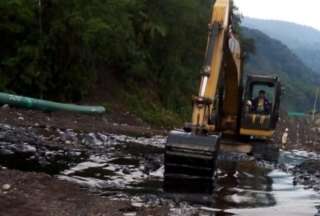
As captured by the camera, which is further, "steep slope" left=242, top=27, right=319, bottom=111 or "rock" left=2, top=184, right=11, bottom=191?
"steep slope" left=242, top=27, right=319, bottom=111

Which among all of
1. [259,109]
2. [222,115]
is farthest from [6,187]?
[259,109]

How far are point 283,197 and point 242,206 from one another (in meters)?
1.90

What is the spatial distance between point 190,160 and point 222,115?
734 centimetres

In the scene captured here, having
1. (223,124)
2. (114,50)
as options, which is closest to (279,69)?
(114,50)

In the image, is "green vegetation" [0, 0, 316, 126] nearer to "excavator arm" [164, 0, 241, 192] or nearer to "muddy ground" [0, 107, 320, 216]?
"muddy ground" [0, 107, 320, 216]

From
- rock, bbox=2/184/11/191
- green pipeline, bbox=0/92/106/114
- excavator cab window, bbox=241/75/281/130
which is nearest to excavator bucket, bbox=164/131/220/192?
rock, bbox=2/184/11/191

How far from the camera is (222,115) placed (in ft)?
60.1

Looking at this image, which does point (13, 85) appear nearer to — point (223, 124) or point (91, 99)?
point (91, 99)

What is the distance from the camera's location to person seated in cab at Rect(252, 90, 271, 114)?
17.8m

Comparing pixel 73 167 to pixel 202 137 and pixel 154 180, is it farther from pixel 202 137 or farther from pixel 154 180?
pixel 202 137

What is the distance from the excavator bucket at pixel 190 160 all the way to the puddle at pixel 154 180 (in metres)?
0.31

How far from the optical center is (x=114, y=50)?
3027 centimetres

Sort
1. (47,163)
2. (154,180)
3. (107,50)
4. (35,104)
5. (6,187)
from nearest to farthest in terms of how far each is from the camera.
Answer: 1. (6,187)
2. (154,180)
3. (47,163)
4. (35,104)
5. (107,50)

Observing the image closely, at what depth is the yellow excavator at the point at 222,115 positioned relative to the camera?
36.5 feet
